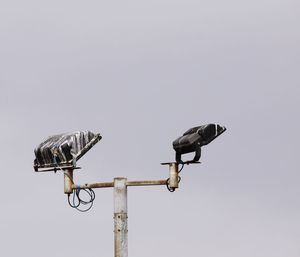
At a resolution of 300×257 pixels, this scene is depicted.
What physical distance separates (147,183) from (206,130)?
1.53 m

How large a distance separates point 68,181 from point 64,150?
627mm

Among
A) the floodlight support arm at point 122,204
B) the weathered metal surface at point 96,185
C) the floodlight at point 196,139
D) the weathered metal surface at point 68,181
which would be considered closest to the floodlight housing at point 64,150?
the weathered metal surface at point 68,181

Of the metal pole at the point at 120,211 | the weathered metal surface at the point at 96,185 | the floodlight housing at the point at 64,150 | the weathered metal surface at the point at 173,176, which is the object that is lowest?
the metal pole at the point at 120,211

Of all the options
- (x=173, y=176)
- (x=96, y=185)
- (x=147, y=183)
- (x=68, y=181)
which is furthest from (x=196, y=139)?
(x=68, y=181)

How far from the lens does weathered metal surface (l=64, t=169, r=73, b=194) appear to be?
18.3m

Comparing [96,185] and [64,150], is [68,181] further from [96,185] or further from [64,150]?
[96,185]

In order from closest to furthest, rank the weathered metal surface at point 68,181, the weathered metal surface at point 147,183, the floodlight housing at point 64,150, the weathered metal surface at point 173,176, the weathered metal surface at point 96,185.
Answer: the weathered metal surface at point 173,176 → the weathered metal surface at point 147,183 → the weathered metal surface at point 96,185 → the weathered metal surface at point 68,181 → the floodlight housing at point 64,150

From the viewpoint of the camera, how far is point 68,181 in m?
18.4

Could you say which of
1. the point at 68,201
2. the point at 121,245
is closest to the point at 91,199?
the point at 68,201

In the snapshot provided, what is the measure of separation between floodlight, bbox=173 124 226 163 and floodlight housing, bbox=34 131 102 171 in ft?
7.09

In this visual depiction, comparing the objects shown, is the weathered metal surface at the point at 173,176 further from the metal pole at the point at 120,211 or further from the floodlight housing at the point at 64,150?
the floodlight housing at the point at 64,150

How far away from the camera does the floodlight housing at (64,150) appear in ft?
60.6

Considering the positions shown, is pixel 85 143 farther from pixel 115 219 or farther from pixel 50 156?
pixel 115 219

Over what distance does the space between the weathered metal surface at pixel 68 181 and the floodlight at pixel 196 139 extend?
2327 mm
